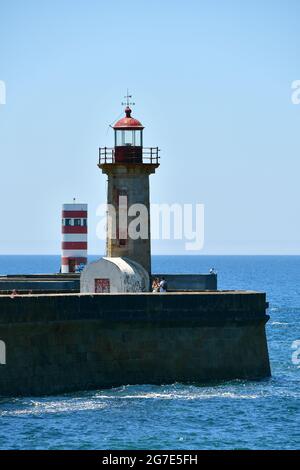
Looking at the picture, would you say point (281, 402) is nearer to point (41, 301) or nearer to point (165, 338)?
point (165, 338)

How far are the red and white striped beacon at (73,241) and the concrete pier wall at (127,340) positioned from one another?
76.3ft

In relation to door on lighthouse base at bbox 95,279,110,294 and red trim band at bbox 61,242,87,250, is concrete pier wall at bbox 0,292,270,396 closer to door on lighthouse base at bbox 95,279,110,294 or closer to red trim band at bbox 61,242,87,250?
door on lighthouse base at bbox 95,279,110,294

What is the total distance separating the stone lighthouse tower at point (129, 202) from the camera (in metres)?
48.8

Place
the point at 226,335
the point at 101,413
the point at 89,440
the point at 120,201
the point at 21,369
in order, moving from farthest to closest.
→ the point at 120,201, the point at 226,335, the point at 21,369, the point at 101,413, the point at 89,440

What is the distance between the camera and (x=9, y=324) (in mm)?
41625

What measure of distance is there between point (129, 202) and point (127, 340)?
6709mm

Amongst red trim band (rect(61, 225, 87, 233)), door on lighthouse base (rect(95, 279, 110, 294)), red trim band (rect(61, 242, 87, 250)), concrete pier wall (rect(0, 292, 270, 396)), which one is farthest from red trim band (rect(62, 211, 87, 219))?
concrete pier wall (rect(0, 292, 270, 396))

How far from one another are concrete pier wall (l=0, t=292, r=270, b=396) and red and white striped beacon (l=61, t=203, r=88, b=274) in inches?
915

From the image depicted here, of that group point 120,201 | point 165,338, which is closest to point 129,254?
point 120,201

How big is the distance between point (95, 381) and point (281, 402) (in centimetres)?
585

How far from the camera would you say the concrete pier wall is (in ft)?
137

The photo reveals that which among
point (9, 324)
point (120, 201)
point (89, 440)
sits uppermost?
point (120, 201)

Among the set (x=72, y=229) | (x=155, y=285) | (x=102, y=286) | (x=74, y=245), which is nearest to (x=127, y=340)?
(x=102, y=286)

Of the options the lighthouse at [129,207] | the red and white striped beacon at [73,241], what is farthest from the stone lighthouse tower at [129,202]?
the red and white striped beacon at [73,241]
